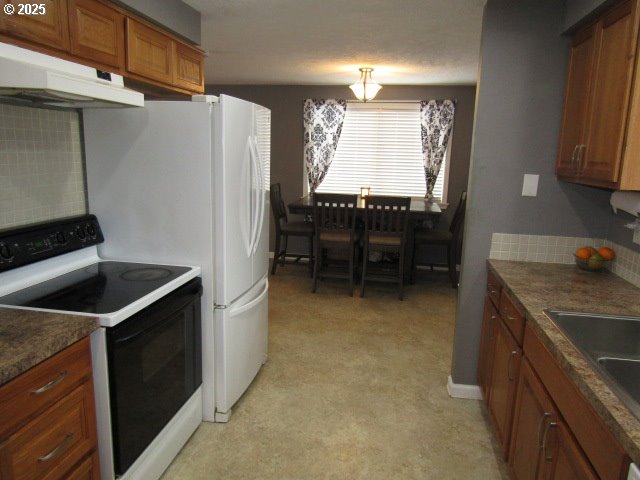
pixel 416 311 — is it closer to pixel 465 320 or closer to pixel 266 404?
pixel 465 320

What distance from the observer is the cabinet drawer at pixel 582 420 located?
1027 millimetres

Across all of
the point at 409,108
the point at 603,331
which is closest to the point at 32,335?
the point at 603,331

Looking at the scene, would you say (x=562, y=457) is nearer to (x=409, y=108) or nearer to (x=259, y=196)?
(x=259, y=196)

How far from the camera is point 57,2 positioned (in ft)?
5.57

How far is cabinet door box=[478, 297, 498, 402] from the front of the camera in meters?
2.36

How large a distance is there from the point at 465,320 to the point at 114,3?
2.44 metres

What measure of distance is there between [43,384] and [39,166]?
1.11m

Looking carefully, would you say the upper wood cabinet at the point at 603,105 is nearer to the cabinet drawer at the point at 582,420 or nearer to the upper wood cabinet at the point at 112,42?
the cabinet drawer at the point at 582,420

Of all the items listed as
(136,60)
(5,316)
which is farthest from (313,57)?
(5,316)

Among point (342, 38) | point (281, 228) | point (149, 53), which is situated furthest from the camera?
point (281, 228)

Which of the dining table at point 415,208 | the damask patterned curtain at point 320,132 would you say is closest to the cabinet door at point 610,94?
the dining table at point 415,208

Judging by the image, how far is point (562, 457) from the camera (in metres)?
1.32

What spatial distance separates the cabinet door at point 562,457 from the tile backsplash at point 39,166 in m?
2.15

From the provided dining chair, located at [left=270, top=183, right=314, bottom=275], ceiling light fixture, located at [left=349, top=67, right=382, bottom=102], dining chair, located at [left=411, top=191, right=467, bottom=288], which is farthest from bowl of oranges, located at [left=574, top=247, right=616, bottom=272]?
dining chair, located at [left=270, top=183, right=314, bottom=275]
